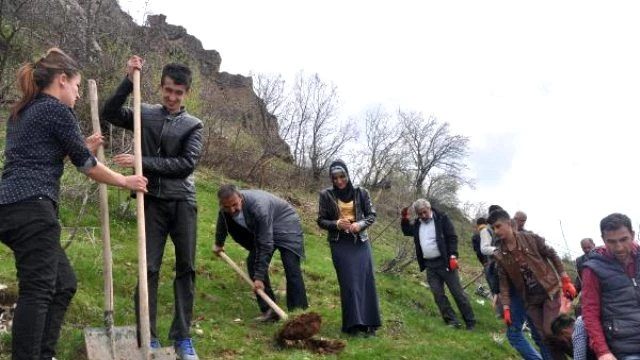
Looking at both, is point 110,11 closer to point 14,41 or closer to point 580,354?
point 14,41

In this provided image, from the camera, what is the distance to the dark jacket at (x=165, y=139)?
4.95m

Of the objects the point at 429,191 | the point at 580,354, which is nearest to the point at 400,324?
the point at 580,354

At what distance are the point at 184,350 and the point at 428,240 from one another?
5.27 metres

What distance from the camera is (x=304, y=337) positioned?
20.1 feet

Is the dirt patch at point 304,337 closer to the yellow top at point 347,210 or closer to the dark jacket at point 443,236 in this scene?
the yellow top at point 347,210

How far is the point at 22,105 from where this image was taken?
3699 millimetres

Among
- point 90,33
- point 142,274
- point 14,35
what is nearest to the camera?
point 142,274

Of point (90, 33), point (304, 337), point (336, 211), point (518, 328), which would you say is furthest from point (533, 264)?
point (90, 33)

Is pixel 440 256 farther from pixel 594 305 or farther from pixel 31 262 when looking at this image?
pixel 31 262

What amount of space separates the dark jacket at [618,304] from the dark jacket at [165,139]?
10.8 ft

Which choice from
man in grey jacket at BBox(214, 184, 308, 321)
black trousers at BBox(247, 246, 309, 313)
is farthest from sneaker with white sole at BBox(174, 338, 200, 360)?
black trousers at BBox(247, 246, 309, 313)

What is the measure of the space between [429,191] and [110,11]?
36.2m

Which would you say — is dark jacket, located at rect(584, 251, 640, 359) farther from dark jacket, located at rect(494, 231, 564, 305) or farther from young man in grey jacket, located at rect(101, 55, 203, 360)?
young man in grey jacket, located at rect(101, 55, 203, 360)

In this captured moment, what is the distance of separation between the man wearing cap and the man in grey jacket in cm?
275
